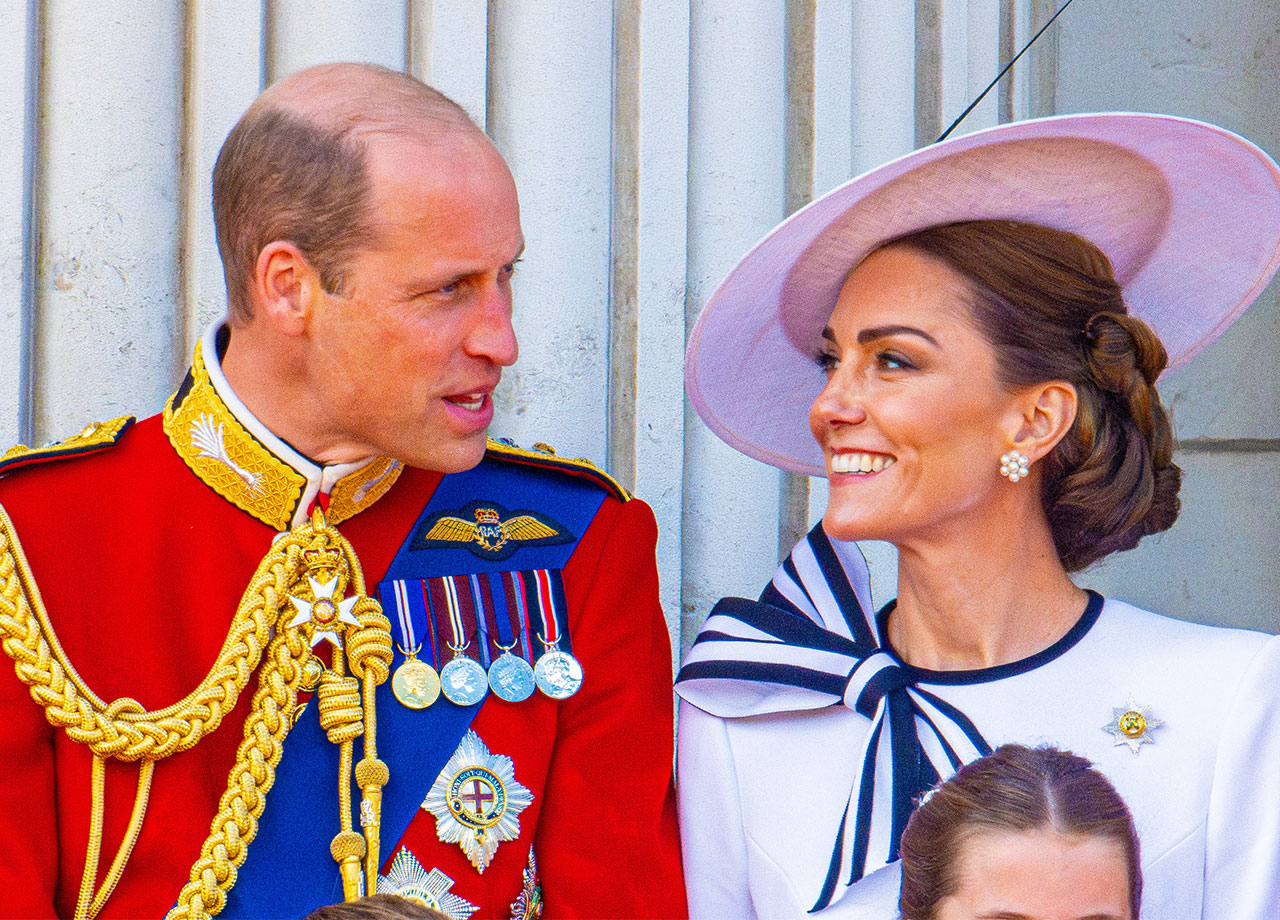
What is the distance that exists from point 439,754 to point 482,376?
51cm

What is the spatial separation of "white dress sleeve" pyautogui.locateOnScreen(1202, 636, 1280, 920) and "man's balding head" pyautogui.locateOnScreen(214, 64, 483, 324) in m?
1.28

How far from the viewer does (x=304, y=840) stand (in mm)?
1948

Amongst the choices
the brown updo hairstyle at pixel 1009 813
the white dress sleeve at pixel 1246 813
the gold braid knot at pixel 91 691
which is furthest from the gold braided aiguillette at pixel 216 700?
the white dress sleeve at pixel 1246 813

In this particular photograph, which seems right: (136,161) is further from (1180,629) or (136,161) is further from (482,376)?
(1180,629)

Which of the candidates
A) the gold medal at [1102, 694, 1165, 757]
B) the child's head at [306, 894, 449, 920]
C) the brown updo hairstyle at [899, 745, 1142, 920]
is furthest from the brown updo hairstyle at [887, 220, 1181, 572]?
the child's head at [306, 894, 449, 920]

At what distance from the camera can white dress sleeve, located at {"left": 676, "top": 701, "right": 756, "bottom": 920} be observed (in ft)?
7.06

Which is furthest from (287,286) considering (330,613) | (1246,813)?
(1246,813)

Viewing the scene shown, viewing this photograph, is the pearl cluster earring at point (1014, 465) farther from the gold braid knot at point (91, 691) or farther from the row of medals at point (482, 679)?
the gold braid knot at point (91, 691)

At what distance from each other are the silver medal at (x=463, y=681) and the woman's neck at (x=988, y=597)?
2.02 feet

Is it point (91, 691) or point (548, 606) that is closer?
point (91, 691)

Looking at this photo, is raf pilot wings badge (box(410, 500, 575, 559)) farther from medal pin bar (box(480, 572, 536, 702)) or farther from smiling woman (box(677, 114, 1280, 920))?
smiling woman (box(677, 114, 1280, 920))

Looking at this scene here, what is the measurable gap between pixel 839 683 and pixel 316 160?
1.01m

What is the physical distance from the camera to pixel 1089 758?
1979 mm

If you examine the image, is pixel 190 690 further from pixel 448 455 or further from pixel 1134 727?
pixel 1134 727
